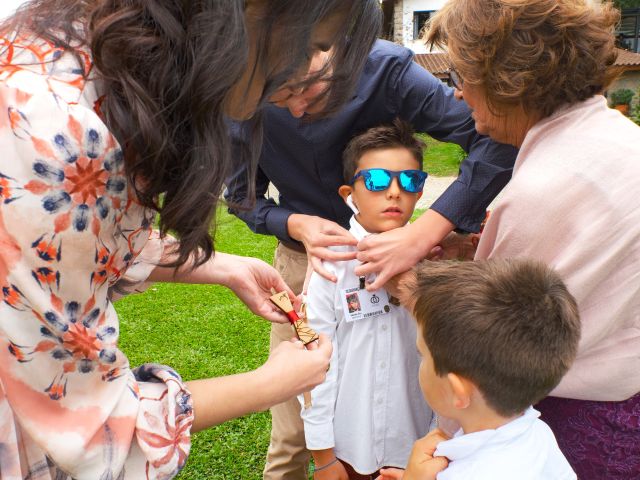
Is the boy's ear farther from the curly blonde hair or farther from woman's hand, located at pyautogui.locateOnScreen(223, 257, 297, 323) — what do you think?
the curly blonde hair

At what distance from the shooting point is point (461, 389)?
1.63 meters

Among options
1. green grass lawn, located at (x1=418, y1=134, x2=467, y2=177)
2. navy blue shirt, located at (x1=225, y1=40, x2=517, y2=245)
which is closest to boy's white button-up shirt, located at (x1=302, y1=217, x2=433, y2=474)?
navy blue shirt, located at (x1=225, y1=40, x2=517, y2=245)

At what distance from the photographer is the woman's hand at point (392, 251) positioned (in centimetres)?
222

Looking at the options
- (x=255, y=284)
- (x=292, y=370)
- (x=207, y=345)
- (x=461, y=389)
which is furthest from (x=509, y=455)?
(x=207, y=345)

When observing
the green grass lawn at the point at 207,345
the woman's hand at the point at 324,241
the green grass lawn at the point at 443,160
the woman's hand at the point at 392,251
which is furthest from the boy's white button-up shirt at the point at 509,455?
the green grass lawn at the point at 443,160

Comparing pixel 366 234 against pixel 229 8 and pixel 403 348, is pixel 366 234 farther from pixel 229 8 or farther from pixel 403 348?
pixel 229 8

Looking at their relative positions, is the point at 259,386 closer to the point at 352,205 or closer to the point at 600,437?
the point at 600,437

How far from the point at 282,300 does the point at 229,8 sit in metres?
1.19

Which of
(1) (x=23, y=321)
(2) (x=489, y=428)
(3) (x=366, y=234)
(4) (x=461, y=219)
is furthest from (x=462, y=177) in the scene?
(1) (x=23, y=321)

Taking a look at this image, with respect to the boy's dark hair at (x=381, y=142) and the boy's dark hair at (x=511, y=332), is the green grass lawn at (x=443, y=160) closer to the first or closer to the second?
the boy's dark hair at (x=381, y=142)

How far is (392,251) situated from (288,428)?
4.01 ft

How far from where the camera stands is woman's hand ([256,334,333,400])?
5.22 feet

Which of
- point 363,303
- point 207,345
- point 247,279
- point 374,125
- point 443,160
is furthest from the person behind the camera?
point 443,160

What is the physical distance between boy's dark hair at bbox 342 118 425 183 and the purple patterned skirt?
1211 millimetres
